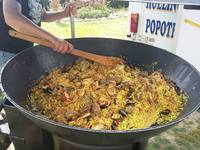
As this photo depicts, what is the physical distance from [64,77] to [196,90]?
108 cm

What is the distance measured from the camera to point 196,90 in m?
1.99

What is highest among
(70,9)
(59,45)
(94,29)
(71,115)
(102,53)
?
(70,9)

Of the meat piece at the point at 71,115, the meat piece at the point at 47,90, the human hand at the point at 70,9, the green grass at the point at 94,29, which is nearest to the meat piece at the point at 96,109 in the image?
the meat piece at the point at 71,115

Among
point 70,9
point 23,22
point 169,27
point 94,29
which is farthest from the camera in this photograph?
point 94,29

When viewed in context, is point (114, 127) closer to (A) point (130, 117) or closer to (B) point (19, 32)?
(A) point (130, 117)

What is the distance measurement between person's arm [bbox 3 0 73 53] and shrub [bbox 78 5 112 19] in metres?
7.30

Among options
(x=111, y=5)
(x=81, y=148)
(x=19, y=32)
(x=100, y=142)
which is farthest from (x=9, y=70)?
(x=111, y=5)

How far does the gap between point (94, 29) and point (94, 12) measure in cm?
157

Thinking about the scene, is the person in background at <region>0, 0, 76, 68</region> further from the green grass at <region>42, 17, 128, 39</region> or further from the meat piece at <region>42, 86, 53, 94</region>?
the green grass at <region>42, 17, 128, 39</region>

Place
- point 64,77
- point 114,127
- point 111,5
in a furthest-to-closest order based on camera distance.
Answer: point 111,5
point 64,77
point 114,127

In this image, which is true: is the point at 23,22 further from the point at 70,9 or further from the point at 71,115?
the point at 70,9

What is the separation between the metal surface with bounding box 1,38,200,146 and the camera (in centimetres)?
150

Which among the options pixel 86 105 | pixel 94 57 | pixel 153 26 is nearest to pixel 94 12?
pixel 153 26

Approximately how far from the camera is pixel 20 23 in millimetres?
2037
